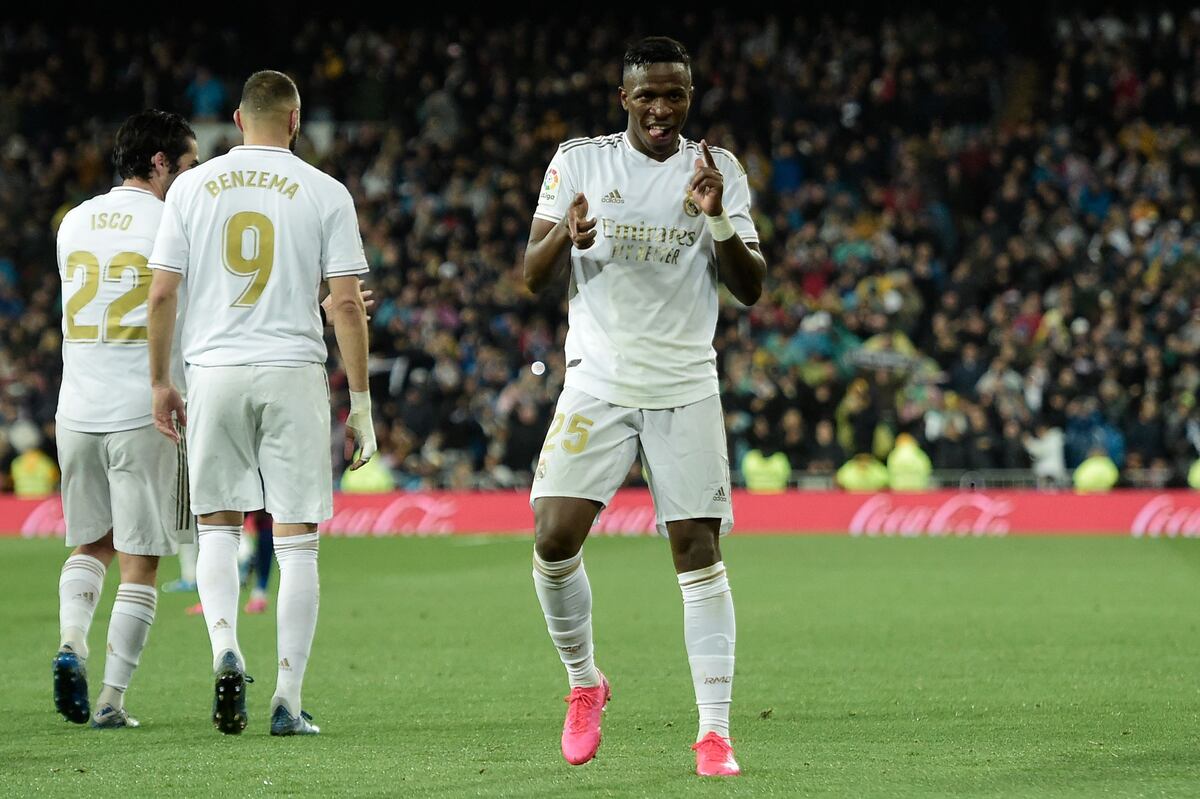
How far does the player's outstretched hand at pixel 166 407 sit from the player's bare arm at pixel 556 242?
1.48m

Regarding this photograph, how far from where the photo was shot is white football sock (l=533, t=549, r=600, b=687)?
19.8ft

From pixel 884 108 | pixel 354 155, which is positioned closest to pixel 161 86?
pixel 354 155

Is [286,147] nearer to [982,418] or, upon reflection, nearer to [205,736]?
[205,736]

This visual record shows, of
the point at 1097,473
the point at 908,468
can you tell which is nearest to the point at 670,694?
the point at 908,468

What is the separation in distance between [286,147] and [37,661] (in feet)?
12.6

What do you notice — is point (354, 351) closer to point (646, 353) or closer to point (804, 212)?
point (646, 353)

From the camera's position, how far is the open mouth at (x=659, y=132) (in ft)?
19.6

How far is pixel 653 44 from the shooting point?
5.97 m

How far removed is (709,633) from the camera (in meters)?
5.90

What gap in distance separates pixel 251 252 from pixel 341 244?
33 cm

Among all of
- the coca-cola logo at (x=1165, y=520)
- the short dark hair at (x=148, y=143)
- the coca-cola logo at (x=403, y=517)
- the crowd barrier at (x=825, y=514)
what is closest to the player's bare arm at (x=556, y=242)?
the short dark hair at (x=148, y=143)

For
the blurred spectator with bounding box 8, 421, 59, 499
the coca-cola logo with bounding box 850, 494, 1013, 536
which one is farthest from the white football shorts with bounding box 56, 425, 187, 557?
the blurred spectator with bounding box 8, 421, 59, 499

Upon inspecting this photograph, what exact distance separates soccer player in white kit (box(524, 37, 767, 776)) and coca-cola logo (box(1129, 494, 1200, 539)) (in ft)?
50.5

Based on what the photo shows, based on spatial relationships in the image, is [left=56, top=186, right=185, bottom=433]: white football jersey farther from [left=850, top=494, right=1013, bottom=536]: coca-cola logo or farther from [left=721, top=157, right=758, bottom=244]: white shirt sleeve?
[left=850, top=494, right=1013, bottom=536]: coca-cola logo
